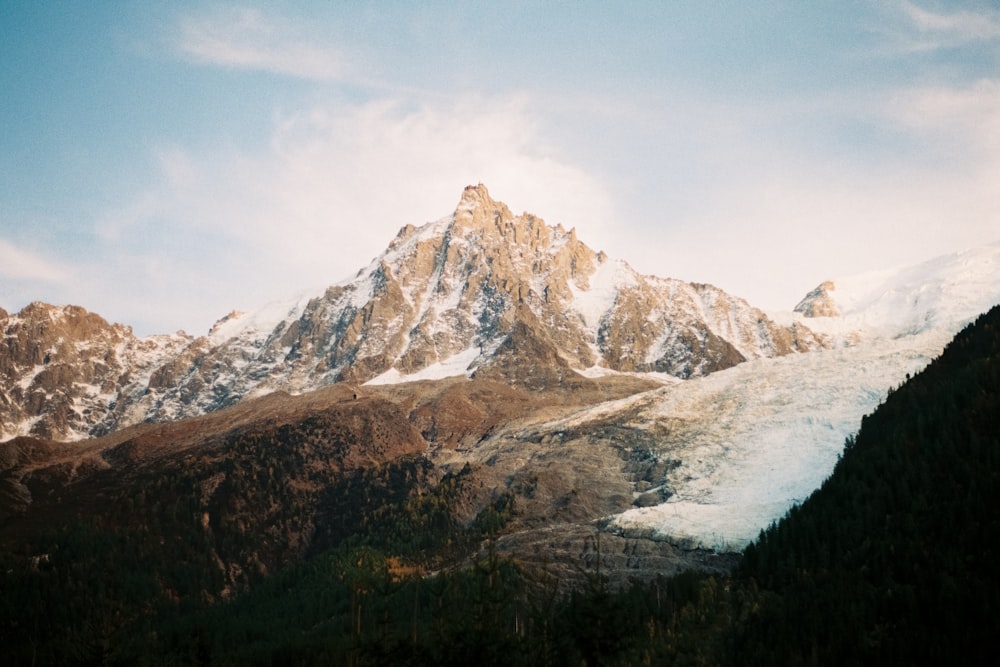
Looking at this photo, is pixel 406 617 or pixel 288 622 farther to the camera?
pixel 288 622

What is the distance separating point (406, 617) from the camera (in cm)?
16600

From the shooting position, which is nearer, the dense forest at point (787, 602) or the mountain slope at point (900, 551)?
the dense forest at point (787, 602)

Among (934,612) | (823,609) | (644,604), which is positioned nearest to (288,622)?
(644,604)

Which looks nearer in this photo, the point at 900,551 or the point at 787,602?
the point at 787,602

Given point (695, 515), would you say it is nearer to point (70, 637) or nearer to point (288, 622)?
point (288, 622)

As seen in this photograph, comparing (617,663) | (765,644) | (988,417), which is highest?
(988,417)

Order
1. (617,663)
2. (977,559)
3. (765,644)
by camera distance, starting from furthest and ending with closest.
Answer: (977,559), (765,644), (617,663)

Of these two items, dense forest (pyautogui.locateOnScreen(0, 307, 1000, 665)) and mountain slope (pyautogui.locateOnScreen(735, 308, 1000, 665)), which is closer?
dense forest (pyautogui.locateOnScreen(0, 307, 1000, 665))

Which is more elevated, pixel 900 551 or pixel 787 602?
pixel 900 551

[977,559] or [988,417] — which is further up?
[988,417]

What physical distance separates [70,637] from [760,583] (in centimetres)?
15696

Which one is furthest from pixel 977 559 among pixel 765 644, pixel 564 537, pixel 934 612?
pixel 564 537

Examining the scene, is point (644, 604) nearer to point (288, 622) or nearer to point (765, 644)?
point (765, 644)

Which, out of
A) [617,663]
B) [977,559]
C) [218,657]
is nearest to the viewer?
[617,663]
